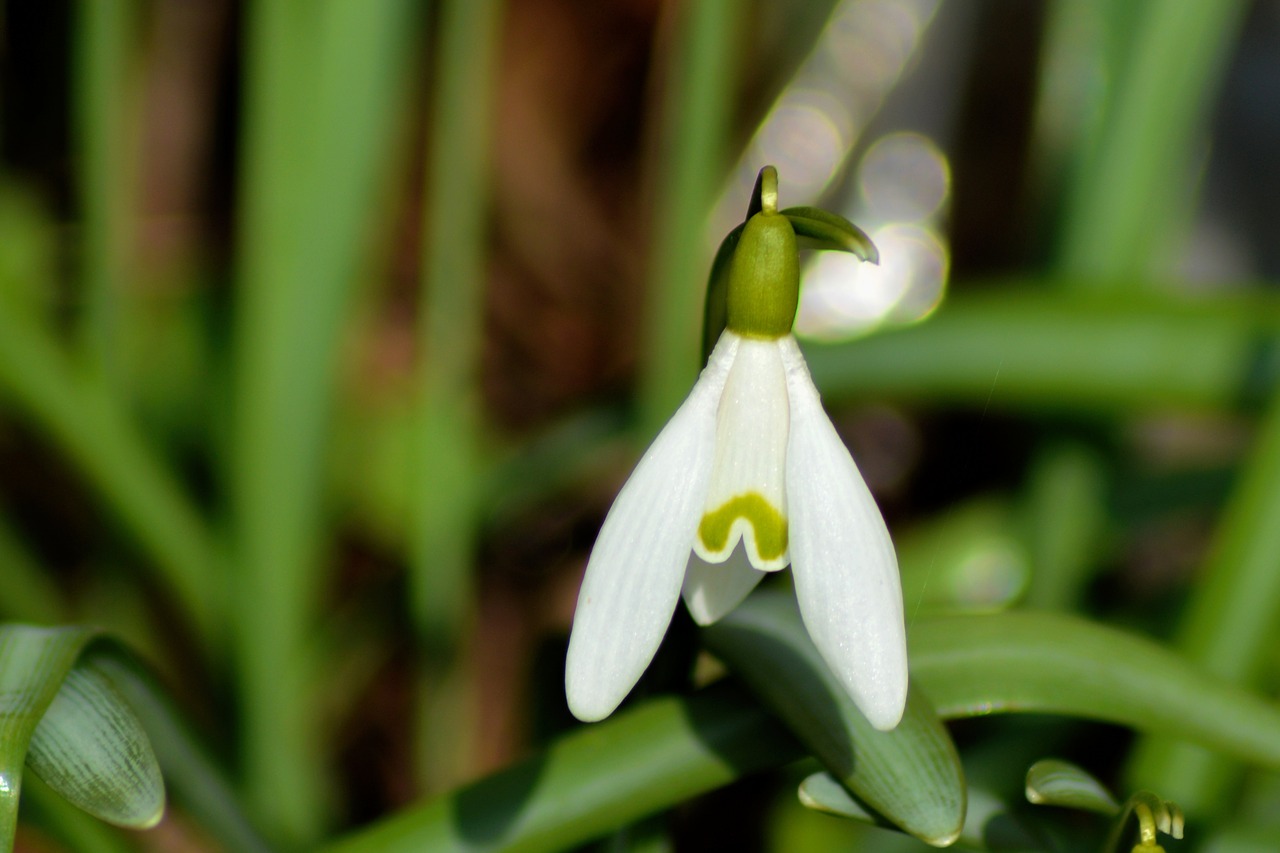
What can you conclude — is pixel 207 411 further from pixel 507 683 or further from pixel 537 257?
pixel 537 257

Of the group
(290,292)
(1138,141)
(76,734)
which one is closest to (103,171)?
(290,292)

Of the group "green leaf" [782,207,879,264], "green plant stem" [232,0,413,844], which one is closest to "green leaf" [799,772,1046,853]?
"green leaf" [782,207,879,264]

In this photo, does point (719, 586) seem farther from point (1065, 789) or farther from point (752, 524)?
point (1065, 789)

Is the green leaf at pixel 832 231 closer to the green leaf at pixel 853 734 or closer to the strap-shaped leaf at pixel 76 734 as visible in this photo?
the green leaf at pixel 853 734

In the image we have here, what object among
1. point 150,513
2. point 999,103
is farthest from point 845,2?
point 150,513

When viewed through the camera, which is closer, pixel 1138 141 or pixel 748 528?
pixel 748 528

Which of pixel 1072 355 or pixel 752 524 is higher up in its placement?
pixel 1072 355

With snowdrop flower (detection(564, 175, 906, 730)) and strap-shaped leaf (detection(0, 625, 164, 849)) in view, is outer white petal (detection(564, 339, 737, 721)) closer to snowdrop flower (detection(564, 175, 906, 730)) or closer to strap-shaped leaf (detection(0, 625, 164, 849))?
snowdrop flower (detection(564, 175, 906, 730))

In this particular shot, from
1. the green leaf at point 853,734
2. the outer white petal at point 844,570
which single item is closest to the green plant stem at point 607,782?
the green leaf at point 853,734
